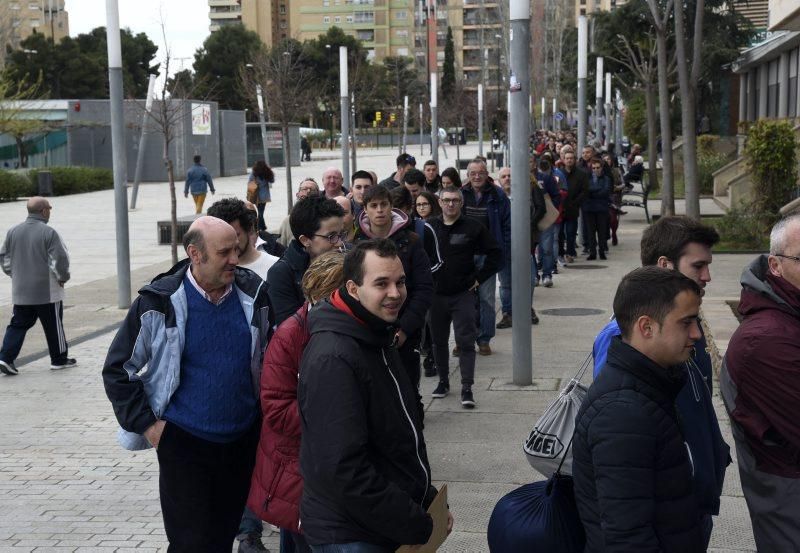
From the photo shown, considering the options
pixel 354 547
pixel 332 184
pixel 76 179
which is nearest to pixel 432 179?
pixel 332 184

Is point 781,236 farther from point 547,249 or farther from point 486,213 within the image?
point 547,249

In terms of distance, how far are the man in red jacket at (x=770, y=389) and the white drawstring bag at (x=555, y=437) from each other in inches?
23.1

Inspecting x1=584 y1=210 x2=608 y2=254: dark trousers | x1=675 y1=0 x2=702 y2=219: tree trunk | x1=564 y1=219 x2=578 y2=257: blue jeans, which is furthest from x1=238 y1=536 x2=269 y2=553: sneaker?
x1=675 y1=0 x2=702 y2=219: tree trunk

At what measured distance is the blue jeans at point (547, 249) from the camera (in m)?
15.2

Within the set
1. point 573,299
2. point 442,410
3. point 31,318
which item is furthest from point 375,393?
point 573,299

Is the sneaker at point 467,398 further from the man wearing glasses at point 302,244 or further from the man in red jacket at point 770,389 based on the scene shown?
the man in red jacket at point 770,389

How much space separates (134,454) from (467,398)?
258 cm

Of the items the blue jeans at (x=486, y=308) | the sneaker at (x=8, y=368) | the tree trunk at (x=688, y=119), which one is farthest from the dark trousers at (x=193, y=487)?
the tree trunk at (x=688, y=119)

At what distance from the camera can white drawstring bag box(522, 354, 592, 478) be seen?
11.9 ft

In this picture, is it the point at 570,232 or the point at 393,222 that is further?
the point at 570,232

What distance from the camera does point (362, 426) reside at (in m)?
3.43

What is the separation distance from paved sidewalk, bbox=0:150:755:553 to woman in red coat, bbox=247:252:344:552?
1.71 m

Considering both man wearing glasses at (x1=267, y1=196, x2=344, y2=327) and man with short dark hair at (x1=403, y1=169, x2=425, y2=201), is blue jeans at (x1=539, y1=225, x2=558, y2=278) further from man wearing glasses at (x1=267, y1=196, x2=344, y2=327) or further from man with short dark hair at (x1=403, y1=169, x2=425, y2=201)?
man wearing glasses at (x1=267, y1=196, x2=344, y2=327)

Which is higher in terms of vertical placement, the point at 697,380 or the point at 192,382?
the point at 697,380
